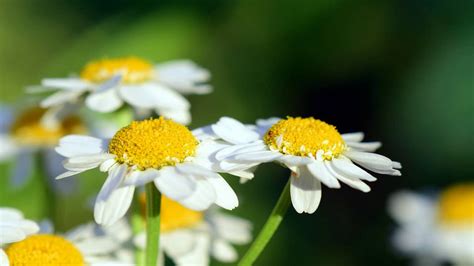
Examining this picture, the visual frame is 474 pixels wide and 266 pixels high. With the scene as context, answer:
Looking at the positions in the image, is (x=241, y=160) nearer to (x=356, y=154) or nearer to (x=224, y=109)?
(x=356, y=154)

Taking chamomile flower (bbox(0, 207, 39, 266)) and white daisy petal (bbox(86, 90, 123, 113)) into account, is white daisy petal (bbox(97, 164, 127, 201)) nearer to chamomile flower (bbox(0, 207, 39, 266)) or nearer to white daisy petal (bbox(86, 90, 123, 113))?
chamomile flower (bbox(0, 207, 39, 266))

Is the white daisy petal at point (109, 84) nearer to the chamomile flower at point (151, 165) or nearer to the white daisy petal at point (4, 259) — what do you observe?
the chamomile flower at point (151, 165)

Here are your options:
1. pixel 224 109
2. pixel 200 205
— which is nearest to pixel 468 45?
pixel 224 109

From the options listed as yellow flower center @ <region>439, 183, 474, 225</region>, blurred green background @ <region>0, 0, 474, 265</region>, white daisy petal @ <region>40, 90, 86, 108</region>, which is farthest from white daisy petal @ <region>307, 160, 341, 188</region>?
blurred green background @ <region>0, 0, 474, 265</region>

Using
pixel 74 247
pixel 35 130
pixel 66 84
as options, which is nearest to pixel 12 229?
pixel 74 247

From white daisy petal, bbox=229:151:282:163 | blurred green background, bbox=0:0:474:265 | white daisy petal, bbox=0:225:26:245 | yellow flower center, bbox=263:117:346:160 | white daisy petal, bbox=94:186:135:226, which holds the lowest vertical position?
white daisy petal, bbox=0:225:26:245

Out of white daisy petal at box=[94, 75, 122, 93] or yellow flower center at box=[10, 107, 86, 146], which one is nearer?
white daisy petal at box=[94, 75, 122, 93]

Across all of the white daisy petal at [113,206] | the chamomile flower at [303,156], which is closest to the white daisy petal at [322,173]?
the chamomile flower at [303,156]

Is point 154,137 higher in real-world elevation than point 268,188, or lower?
lower
